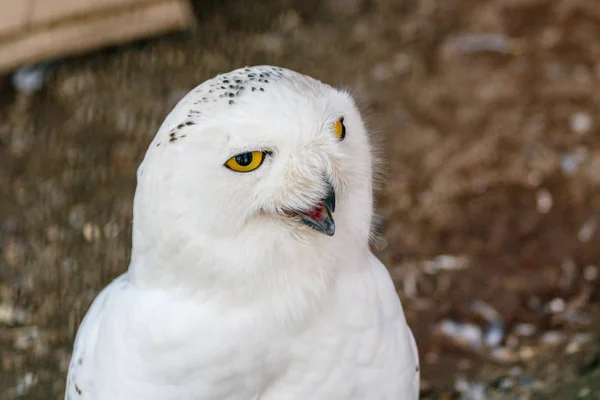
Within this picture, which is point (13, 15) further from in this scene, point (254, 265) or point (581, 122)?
point (254, 265)

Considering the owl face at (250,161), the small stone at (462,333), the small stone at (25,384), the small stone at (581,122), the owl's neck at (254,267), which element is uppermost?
the owl face at (250,161)

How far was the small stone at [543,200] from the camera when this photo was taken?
3.96m

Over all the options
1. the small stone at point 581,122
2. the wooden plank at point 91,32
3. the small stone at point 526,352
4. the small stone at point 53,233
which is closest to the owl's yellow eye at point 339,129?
the small stone at point 526,352

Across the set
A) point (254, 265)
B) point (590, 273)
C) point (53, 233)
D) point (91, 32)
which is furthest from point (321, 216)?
point (91, 32)

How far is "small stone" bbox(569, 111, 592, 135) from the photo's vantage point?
439cm

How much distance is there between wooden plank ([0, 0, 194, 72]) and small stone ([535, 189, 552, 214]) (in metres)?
2.39

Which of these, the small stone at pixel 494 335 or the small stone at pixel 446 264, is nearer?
the small stone at pixel 494 335

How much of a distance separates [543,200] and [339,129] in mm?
2419

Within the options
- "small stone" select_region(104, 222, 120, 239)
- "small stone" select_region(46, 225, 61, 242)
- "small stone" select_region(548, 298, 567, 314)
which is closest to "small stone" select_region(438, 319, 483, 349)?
"small stone" select_region(548, 298, 567, 314)

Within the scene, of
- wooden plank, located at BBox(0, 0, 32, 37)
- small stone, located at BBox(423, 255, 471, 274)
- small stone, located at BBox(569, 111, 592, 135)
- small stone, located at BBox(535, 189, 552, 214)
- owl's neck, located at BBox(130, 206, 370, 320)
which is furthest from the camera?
wooden plank, located at BBox(0, 0, 32, 37)

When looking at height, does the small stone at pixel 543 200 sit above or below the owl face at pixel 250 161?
below

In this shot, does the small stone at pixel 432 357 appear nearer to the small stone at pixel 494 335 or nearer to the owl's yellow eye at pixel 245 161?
the small stone at pixel 494 335

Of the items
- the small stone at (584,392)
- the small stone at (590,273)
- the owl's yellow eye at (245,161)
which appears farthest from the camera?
the small stone at (590,273)

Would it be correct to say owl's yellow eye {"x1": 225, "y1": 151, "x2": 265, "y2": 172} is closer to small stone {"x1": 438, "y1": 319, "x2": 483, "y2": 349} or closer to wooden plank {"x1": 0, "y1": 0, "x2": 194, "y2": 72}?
small stone {"x1": 438, "y1": 319, "x2": 483, "y2": 349}
